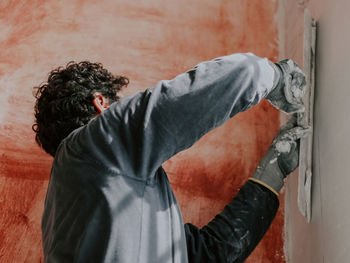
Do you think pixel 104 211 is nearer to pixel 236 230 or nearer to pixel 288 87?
pixel 236 230

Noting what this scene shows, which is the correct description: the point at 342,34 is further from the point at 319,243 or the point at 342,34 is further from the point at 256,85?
the point at 319,243

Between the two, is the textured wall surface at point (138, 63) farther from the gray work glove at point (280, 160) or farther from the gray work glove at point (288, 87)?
the gray work glove at point (288, 87)

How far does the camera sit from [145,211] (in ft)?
3.74

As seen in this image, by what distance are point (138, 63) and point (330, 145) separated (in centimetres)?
97

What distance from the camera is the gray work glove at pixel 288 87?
4.33 ft

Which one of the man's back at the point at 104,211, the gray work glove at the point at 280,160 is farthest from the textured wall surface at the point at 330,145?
the man's back at the point at 104,211

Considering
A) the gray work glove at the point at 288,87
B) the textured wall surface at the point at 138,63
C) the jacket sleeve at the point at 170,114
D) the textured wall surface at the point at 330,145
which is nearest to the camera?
the jacket sleeve at the point at 170,114

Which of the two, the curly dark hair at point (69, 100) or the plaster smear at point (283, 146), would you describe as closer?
the curly dark hair at point (69, 100)

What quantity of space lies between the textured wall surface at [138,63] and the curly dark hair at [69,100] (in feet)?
1.28

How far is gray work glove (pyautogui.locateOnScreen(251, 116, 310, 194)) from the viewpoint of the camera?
4.97 ft

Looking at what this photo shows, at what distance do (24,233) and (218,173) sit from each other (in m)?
0.87

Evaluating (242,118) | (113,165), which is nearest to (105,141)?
(113,165)

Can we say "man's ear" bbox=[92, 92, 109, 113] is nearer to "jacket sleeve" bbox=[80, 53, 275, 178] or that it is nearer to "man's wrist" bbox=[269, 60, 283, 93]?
"jacket sleeve" bbox=[80, 53, 275, 178]

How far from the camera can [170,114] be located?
106 cm
